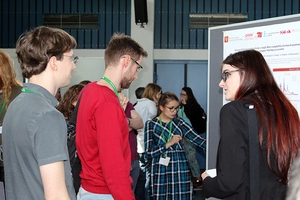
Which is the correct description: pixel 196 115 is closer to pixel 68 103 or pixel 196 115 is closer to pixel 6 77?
pixel 68 103

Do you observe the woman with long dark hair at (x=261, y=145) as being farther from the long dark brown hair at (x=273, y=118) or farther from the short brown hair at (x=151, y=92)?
the short brown hair at (x=151, y=92)

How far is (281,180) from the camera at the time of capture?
174 cm

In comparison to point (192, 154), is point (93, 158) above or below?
above

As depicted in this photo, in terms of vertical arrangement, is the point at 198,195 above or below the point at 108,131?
below

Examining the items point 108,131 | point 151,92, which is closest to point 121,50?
point 108,131

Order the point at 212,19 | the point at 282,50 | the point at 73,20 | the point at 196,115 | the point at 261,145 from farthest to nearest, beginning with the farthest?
the point at 73,20
the point at 212,19
the point at 196,115
the point at 282,50
the point at 261,145

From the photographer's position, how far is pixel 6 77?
2.56 meters

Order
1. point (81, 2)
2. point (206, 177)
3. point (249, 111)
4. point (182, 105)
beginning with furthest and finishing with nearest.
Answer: point (81, 2)
point (182, 105)
point (206, 177)
point (249, 111)

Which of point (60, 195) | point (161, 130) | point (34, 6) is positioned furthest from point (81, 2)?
point (60, 195)

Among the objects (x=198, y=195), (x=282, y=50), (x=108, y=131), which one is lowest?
(x=198, y=195)

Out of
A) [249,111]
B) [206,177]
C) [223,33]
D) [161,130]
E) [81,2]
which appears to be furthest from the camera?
[81,2]

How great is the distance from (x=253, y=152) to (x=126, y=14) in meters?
7.14

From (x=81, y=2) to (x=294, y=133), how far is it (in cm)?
747

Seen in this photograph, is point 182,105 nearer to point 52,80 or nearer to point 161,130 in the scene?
point 161,130
